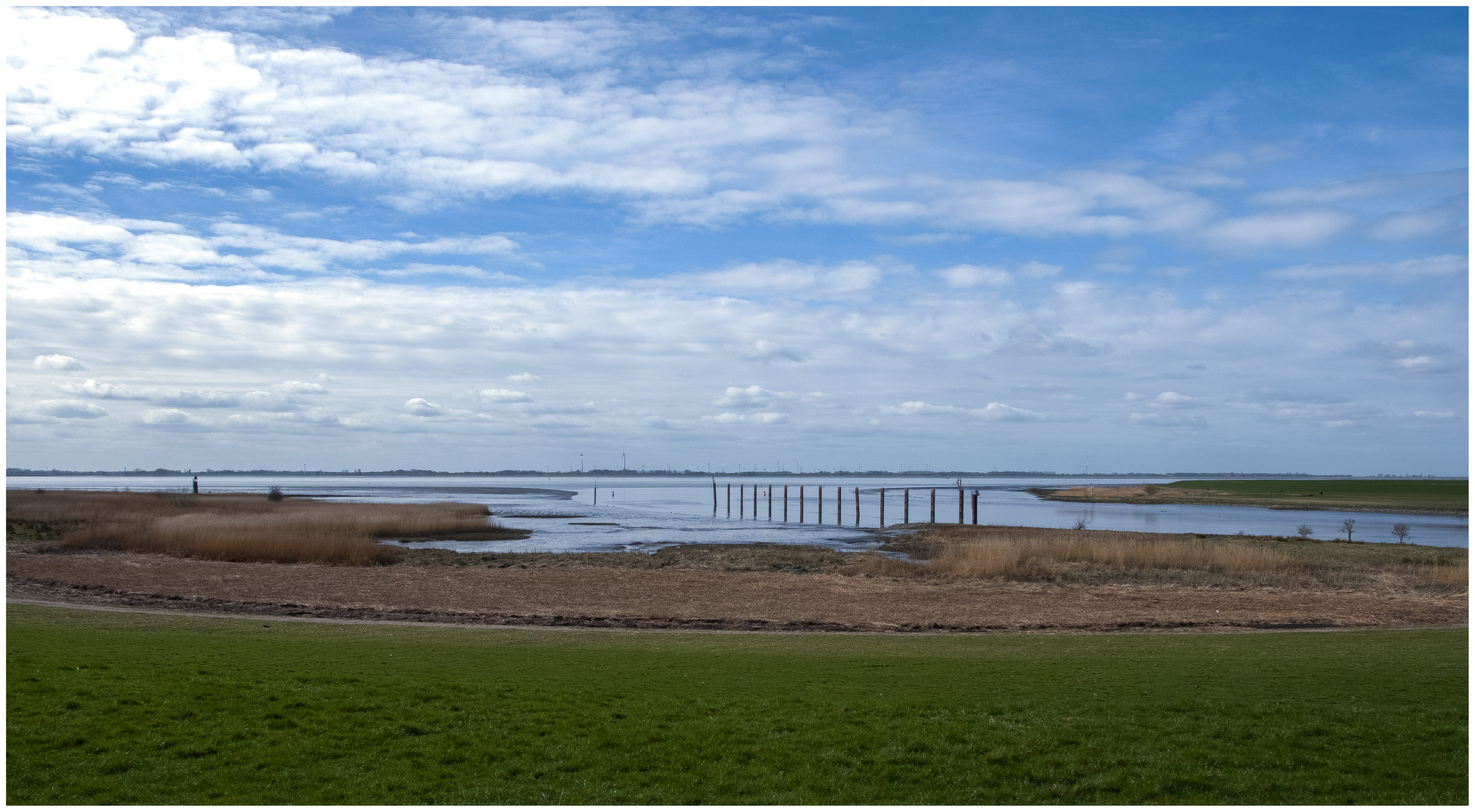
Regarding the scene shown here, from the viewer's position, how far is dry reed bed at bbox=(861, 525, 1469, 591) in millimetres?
27375

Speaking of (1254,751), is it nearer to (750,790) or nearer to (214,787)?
(750,790)

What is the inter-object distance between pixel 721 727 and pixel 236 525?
36645mm

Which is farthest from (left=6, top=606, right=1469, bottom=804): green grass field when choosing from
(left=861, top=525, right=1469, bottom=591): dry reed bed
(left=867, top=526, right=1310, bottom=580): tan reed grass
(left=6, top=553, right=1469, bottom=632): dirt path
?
(left=867, top=526, right=1310, bottom=580): tan reed grass

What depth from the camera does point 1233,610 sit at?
19906mm

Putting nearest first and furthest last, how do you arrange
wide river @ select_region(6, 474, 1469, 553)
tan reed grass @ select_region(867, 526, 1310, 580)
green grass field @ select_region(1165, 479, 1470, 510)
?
1. tan reed grass @ select_region(867, 526, 1310, 580)
2. wide river @ select_region(6, 474, 1469, 553)
3. green grass field @ select_region(1165, 479, 1470, 510)

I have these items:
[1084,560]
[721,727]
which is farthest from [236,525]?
[721,727]

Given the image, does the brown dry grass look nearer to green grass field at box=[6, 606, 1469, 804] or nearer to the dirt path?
the dirt path

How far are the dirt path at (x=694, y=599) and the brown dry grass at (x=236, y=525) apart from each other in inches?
146

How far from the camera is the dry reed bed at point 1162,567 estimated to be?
2738 cm

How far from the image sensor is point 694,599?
72.5ft

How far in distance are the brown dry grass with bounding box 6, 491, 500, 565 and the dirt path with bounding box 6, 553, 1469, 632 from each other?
3.71 meters

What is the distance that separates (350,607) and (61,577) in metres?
8.92

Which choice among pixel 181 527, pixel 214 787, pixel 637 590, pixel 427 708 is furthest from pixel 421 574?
pixel 214 787

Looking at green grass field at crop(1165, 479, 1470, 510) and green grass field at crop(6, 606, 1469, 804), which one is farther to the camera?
green grass field at crop(1165, 479, 1470, 510)
